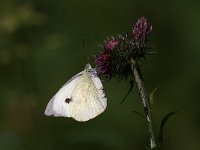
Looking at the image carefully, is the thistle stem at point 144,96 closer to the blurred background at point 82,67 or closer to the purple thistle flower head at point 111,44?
the purple thistle flower head at point 111,44

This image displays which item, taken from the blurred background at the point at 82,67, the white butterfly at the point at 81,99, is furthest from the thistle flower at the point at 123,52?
the blurred background at the point at 82,67

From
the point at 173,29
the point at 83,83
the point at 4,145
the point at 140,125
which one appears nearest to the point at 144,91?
the point at 83,83

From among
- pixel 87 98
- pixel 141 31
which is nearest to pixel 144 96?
pixel 141 31

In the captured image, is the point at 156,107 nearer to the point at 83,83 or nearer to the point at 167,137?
the point at 167,137

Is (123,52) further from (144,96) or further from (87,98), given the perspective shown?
(87,98)

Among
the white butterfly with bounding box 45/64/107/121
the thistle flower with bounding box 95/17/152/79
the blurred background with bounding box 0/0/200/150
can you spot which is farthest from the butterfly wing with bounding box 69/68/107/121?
the blurred background with bounding box 0/0/200/150

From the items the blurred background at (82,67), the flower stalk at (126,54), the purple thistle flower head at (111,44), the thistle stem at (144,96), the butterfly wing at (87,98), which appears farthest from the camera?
the blurred background at (82,67)
